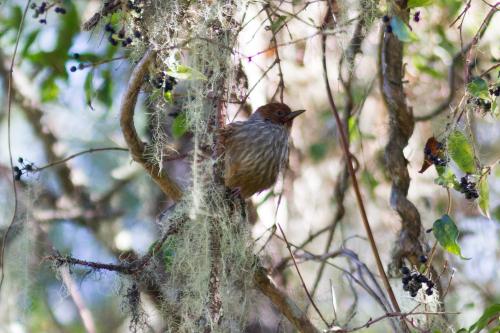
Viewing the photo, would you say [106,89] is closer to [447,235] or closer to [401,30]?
[401,30]

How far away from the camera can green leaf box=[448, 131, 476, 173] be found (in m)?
2.70

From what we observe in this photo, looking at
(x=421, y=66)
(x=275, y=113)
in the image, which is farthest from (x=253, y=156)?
(x=421, y=66)

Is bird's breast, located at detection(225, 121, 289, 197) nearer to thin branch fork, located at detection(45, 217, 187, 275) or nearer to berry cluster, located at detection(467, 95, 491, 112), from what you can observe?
thin branch fork, located at detection(45, 217, 187, 275)

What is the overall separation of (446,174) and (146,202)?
3.01m

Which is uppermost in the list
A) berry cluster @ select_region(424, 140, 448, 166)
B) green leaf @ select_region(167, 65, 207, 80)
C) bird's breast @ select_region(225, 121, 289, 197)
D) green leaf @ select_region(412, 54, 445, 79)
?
green leaf @ select_region(412, 54, 445, 79)

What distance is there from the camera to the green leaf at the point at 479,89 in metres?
2.65

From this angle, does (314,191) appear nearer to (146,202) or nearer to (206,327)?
(146,202)

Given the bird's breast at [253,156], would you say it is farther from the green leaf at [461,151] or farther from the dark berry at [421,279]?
the green leaf at [461,151]

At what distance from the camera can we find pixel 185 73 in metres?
2.68

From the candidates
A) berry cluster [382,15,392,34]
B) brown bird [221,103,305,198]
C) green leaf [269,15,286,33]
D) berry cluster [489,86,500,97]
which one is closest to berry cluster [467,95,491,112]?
Answer: berry cluster [489,86,500,97]

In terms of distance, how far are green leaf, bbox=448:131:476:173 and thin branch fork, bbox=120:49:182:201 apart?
3.35 feet

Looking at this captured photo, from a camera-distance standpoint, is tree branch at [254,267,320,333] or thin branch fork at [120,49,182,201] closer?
thin branch fork at [120,49,182,201]

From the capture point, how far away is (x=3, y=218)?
4184mm

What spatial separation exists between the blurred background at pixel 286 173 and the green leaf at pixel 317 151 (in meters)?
0.01
